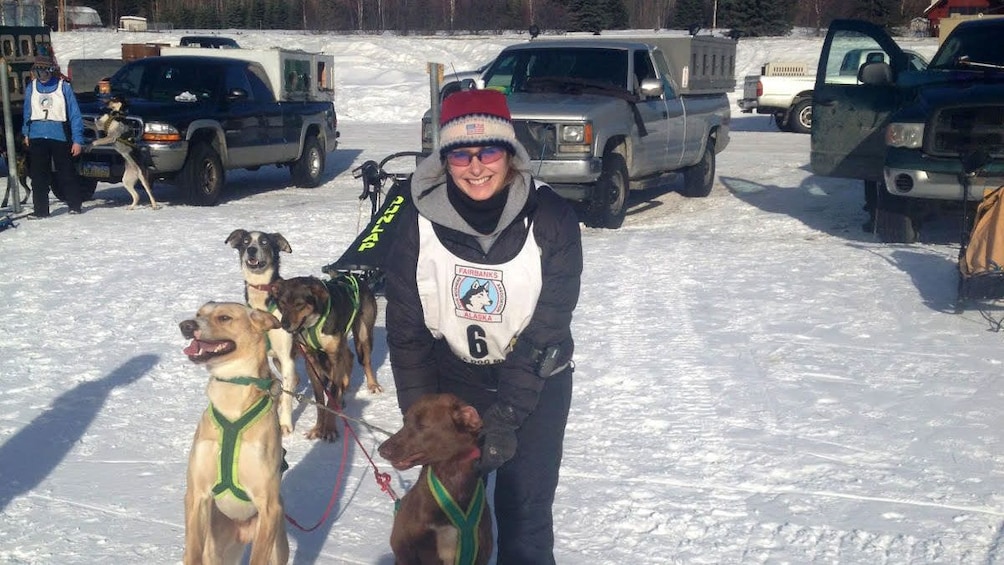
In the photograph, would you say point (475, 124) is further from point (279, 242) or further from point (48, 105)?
point (48, 105)

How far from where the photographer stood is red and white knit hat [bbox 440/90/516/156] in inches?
126

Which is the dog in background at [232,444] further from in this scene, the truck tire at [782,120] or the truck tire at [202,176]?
the truck tire at [782,120]

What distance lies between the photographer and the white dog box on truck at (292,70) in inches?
617

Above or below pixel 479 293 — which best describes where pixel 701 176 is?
below

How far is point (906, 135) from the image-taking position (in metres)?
9.59

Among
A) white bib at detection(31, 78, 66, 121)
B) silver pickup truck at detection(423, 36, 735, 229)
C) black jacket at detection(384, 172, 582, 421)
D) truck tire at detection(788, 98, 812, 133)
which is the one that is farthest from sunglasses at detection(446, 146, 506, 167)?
truck tire at detection(788, 98, 812, 133)

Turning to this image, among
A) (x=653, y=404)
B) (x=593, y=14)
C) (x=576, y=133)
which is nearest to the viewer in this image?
(x=653, y=404)

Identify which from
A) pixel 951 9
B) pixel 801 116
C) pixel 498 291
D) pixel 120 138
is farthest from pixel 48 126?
pixel 951 9

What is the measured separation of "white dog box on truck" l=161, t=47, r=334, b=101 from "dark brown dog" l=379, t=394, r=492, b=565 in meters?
13.1

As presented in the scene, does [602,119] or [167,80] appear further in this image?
[167,80]

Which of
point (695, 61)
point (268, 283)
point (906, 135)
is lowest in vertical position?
point (268, 283)

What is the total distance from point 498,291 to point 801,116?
76.3 feet

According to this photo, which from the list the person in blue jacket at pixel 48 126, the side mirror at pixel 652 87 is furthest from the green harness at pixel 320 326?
the person in blue jacket at pixel 48 126

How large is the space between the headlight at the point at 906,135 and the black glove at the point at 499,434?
7.59 metres
